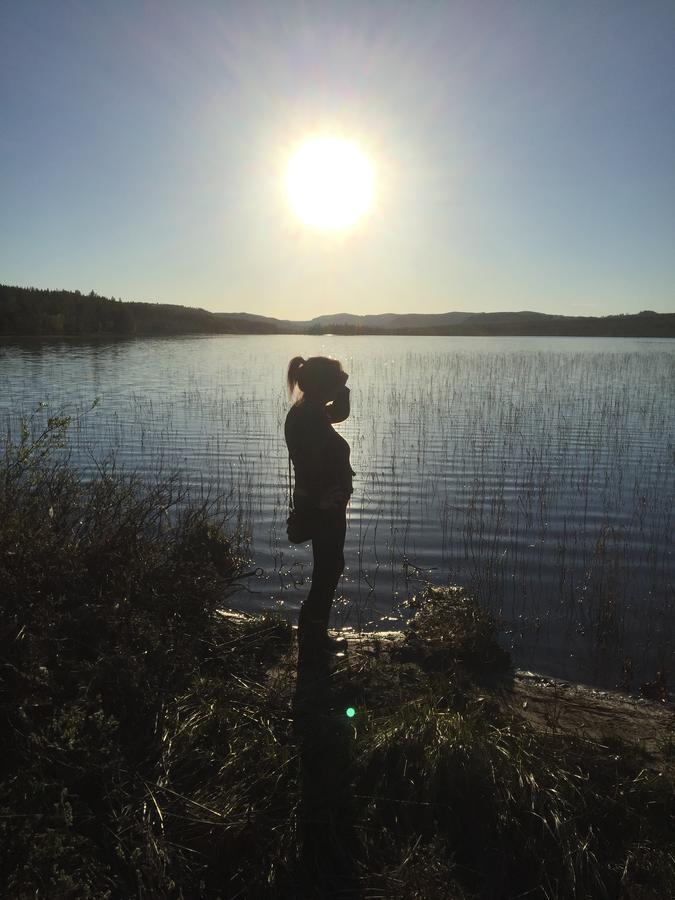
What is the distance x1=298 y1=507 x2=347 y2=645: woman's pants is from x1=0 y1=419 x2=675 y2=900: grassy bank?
63cm

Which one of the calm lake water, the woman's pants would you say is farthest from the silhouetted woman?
the calm lake water

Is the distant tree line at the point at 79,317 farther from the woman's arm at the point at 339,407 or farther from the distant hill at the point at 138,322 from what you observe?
the woman's arm at the point at 339,407

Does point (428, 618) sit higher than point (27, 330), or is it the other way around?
point (27, 330)

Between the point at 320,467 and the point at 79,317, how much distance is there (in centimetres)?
8196

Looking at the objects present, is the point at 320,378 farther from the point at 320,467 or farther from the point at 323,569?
the point at 323,569

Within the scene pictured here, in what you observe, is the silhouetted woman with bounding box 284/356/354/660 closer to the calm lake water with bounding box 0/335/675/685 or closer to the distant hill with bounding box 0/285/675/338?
the calm lake water with bounding box 0/335/675/685

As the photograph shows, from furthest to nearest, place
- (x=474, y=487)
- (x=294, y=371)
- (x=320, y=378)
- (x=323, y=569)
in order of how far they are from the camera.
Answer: (x=474, y=487), (x=323, y=569), (x=294, y=371), (x=320, y=378)

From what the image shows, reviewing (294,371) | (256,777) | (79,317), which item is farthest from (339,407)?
(79,317)

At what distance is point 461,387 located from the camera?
1015 inches

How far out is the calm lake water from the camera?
670cm

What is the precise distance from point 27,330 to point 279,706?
74265mm

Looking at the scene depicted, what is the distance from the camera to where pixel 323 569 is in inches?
205

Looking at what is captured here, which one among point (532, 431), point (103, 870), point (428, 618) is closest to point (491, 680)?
point (428, 618)

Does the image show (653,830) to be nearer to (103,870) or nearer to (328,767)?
(328,767)
